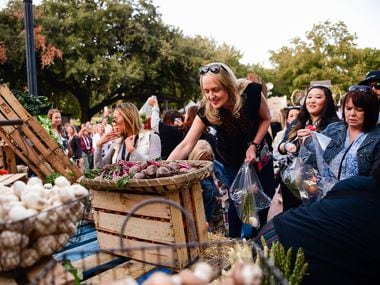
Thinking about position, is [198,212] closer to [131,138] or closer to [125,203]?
[125,203]

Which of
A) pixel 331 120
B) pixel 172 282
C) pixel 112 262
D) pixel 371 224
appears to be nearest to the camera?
pixel 172 282

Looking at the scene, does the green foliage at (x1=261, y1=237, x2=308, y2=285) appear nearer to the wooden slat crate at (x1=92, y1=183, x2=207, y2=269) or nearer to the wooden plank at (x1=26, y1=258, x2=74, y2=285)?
the wooden slat crate at (x1=92, y1=183, x2=207, y2=269)

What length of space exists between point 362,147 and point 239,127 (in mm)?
981

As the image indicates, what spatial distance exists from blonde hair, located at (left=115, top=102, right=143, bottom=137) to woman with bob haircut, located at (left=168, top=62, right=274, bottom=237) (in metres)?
0.93

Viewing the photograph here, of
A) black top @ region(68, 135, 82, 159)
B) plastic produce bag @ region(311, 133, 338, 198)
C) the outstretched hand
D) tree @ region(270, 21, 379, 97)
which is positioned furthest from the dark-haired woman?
tree @ region(270, 21, 379, 97)

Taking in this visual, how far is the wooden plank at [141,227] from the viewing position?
6.81 ft

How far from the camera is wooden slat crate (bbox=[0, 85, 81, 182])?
350 cm

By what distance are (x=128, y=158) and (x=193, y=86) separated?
19756mm

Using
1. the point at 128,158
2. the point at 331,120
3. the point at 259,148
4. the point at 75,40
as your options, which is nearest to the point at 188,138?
the point at 259,148

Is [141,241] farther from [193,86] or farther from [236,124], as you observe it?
[193,86]

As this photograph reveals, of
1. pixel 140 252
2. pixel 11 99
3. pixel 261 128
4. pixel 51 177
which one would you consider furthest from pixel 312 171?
pixel 11 99

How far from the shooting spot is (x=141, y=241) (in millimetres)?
2197

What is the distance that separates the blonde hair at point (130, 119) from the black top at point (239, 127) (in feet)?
3.21

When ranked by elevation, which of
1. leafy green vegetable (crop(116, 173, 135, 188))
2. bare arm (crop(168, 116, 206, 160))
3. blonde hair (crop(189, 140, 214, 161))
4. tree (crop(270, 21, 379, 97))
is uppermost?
tree (crop(270, 21, 379, 97))
